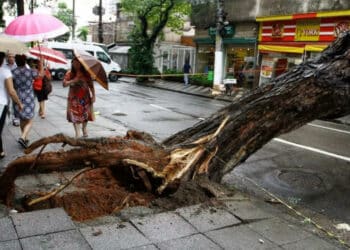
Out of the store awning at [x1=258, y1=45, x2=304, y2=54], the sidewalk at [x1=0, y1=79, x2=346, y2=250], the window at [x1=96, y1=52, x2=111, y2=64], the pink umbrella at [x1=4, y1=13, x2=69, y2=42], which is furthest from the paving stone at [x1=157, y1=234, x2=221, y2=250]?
the window at [x1=96, y1=52, x2=111, y2=64]

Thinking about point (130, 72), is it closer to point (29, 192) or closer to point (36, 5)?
point (36, 5)

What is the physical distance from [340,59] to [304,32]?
1561 cm

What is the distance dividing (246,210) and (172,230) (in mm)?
986

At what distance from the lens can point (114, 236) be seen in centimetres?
368

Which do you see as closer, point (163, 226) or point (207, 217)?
point (163, 226)

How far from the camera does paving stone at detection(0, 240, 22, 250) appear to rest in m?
3.36

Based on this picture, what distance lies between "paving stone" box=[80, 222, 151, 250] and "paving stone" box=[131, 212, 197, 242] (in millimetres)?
93

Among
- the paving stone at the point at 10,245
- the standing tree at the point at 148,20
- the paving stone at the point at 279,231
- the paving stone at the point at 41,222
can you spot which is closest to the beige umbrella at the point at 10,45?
the paving stone at the point at 41,222

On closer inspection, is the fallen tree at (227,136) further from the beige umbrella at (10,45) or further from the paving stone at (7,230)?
the beige umbrella at (10,45)

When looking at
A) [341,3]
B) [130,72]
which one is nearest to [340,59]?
[341,3]

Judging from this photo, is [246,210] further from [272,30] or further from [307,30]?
[272,30]

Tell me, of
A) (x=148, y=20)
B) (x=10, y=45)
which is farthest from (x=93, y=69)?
(x=148, y=20)

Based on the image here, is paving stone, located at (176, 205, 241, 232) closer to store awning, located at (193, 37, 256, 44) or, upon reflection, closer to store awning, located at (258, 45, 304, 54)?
store awning, located at (258, 45, 304, 54)

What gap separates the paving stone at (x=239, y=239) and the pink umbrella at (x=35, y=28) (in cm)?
473
